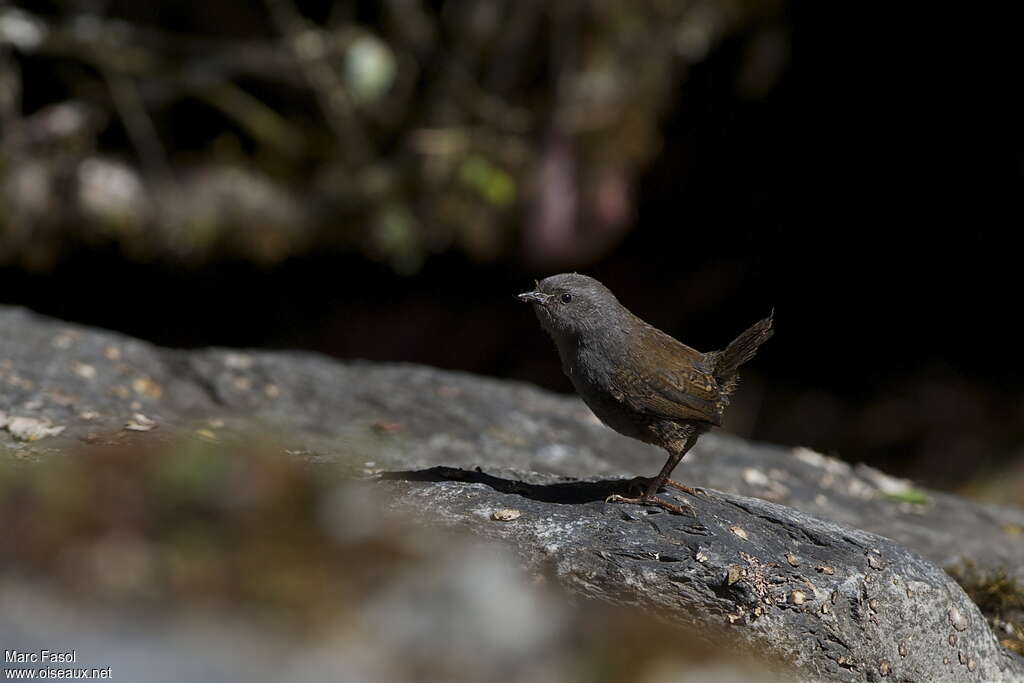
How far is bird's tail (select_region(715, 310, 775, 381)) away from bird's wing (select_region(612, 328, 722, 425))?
67 millimetres

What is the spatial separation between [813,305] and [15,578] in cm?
807

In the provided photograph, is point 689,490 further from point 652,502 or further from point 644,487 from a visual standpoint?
point 652,502

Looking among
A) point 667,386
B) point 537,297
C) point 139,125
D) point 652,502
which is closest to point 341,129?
point 139,125

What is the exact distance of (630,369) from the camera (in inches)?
142

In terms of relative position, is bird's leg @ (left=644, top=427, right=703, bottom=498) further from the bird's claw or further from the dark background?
the dark background

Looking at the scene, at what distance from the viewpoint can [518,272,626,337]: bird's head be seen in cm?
370

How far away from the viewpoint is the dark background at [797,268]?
821cm

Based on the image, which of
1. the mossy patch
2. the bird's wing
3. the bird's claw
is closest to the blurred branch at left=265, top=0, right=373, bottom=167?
the bird's wing

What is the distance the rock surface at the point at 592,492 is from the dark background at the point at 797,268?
2.98 m

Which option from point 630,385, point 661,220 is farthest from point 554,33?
point 630,385

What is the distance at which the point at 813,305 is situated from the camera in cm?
913

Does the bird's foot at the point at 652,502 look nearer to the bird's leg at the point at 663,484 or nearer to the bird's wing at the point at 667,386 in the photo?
the bird's leg at the point at 663,484

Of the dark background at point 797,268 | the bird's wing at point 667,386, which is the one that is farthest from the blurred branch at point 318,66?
the bird's wing at point 667,386

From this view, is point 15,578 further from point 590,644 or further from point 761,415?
point 761,415
